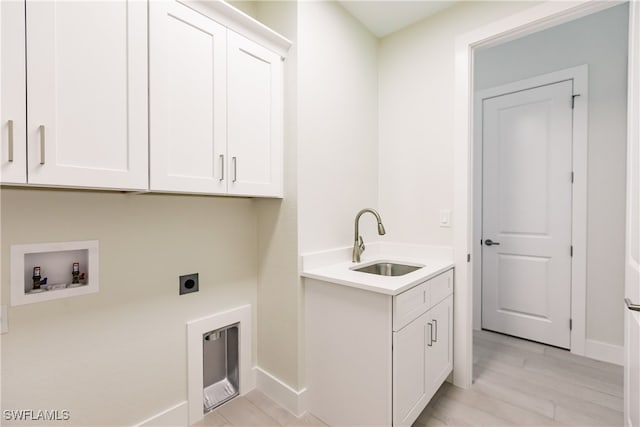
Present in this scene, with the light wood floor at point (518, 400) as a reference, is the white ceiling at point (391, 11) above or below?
above

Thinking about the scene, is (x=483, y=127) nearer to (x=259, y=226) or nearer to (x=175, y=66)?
(x=259, y=226)

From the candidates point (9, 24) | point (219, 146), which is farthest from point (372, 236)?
point (9, 24)

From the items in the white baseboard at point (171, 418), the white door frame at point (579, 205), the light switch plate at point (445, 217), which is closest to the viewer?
the white baseboard at point (171, 418)

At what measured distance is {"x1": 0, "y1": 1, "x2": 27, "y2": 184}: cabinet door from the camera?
2.95 feet

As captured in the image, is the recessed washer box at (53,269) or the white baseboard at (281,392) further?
the white baseboard at (281,392)

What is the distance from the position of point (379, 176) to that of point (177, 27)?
5.50 ft

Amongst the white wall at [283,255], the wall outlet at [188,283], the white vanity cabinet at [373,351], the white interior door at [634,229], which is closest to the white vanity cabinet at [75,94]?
the wall outlet at [188,283]

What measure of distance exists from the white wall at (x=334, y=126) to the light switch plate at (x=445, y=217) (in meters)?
0.42

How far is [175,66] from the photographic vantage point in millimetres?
1314

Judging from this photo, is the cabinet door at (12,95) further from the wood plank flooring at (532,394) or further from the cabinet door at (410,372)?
the wood plank flooring at (532,394)

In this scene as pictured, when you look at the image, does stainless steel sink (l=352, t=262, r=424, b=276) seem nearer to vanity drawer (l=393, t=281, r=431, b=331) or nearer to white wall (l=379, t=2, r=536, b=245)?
white wall (l=379, t=2, r=536, b=245)

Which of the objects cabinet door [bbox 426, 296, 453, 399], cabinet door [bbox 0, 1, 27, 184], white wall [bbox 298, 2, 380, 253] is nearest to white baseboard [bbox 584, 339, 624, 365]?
cabinet door [bbox 426, 296, 453, 399]

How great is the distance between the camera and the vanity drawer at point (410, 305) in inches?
54.5

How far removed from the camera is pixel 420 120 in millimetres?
2213
